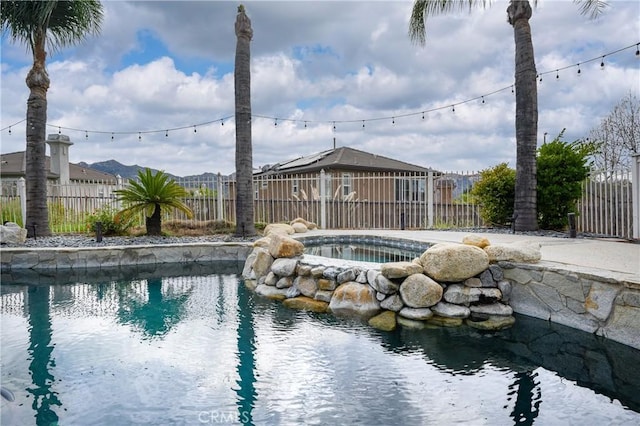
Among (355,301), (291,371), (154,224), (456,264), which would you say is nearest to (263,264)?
(355,301)

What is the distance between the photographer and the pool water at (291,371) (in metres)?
2.74

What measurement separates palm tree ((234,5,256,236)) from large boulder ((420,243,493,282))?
592cm

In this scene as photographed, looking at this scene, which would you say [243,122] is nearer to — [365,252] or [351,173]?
[365,252]

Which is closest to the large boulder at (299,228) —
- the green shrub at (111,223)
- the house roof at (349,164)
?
the green shrub at (111,223)

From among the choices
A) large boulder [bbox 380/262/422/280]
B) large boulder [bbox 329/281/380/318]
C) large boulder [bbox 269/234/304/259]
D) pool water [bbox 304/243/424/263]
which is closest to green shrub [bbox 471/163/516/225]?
pool water [bbox 304/243/424/263]

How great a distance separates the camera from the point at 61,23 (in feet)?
35.1

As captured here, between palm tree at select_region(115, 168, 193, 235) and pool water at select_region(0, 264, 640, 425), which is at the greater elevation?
palm tree at select_region(115, 168, 193, 235)

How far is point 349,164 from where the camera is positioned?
766 inches

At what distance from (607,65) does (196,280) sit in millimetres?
9314

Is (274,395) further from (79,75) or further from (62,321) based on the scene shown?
(79,75)

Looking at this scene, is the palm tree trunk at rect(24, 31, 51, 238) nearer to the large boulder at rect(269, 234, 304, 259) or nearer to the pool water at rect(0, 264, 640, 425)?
the pool water at rect(0, 264, 640, 425)

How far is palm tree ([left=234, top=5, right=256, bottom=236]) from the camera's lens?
32.6 ft

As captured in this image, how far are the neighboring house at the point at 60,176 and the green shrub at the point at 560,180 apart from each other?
11.4 m

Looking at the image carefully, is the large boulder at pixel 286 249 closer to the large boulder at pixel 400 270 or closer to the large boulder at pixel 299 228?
the large boulder at pixel 400 270
